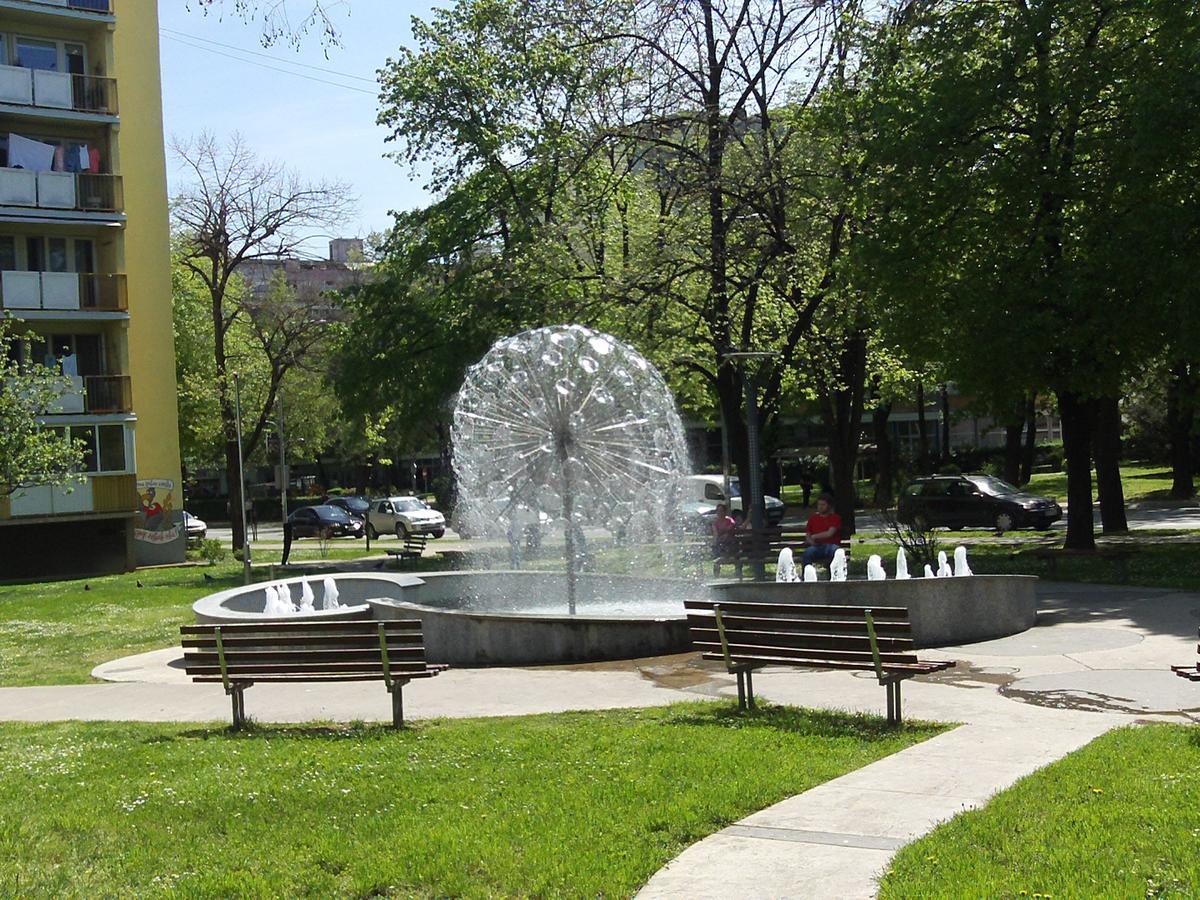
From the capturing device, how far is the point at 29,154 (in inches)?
1396

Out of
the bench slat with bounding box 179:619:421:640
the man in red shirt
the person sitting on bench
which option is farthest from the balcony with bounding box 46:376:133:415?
the bench slat with bounding box 179:619:421:640

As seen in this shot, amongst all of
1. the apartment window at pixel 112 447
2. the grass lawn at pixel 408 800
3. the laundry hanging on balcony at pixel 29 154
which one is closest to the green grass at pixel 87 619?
the apartment window at pixel 112 447

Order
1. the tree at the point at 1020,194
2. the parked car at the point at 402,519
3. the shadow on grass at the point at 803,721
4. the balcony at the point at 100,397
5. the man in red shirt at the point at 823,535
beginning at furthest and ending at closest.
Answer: the parked car at the point at 402,519 → the balcony at the point at 100,397 → the tree at the point at 1020,194 → the man in red shirt at the point at 823,535 → the shadow on grass at the point at 803,721

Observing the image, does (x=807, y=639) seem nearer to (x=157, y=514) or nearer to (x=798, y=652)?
(x=798, y=652)

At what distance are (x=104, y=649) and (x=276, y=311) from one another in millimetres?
35286

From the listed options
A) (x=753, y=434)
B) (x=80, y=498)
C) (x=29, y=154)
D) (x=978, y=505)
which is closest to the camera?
(x=753, y=434)

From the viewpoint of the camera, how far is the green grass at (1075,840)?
5445 millimetres

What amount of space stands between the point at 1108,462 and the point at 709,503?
1302cm

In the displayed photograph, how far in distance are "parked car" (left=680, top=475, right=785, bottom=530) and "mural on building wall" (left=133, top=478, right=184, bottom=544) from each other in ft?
48.2

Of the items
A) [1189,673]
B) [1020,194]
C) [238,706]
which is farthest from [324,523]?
[1189,673]

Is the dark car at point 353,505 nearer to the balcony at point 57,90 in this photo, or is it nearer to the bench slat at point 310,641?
the balcony at point 57,90

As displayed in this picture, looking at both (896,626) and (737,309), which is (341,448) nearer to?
(737,309)

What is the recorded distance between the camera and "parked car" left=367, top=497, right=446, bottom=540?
Answer: 167ft

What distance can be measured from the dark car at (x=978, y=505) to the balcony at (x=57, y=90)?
78.8 feet
